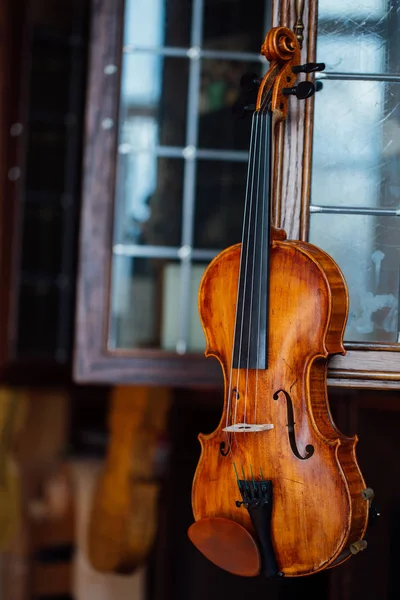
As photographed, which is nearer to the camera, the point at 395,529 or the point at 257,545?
the point at 257,545

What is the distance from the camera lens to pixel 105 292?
2.15 meters

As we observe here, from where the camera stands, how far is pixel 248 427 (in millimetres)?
1385

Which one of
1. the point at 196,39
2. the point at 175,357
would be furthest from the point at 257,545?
Answer: the point at 196,39

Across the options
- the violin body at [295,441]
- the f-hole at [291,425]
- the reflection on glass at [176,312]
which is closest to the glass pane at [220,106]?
the reflection on glass at [176,312]

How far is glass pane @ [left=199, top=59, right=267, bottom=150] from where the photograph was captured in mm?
2508

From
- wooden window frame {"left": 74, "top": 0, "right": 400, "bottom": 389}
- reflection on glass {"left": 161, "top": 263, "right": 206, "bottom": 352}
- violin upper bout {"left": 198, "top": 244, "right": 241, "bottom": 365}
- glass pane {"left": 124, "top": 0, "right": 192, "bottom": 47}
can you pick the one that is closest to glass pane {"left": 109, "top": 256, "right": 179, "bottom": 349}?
reflection on glass {"left": 161, "top": 263, "right": 206, "bottom": 352}

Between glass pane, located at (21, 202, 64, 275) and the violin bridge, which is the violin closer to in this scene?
the violin bridge

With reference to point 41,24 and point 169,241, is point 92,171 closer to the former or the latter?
point 169,241

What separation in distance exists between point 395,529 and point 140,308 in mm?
942

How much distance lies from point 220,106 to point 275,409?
58.7 inches

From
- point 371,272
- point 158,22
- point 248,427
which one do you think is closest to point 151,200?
point 158,22

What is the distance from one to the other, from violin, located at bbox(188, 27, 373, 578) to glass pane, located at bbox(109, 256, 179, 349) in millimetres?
862

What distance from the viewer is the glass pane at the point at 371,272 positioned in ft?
5.26

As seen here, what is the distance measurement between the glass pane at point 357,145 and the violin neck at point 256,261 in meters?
0.19
